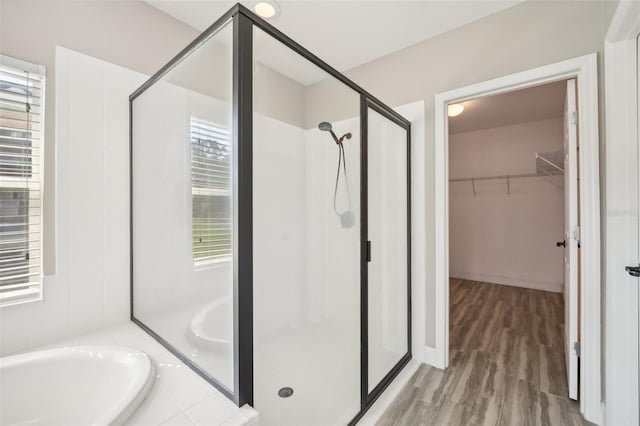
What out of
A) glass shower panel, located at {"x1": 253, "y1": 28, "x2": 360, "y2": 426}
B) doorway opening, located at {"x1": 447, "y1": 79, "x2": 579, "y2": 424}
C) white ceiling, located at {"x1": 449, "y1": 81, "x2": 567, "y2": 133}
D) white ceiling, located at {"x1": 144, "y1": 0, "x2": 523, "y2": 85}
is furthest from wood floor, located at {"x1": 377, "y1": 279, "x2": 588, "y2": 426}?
white ceiling, located at {"x1": 144, "y1": 0, "x2": 523, "y2": 85}

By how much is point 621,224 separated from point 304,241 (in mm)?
1590

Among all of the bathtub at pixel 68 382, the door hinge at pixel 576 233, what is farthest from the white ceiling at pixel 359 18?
the bathtub at pixel 68 382

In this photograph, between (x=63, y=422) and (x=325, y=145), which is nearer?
(x=63, y=422)

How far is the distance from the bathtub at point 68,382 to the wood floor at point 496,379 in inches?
53.1

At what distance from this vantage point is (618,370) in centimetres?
144

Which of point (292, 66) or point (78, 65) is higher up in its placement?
point (78, 65)

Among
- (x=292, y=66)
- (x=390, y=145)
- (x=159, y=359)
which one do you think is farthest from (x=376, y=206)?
(x=159, y=359)

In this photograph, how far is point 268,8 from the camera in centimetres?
191

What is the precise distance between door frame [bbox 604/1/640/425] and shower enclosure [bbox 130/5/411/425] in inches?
44.4

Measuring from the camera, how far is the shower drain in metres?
1.35

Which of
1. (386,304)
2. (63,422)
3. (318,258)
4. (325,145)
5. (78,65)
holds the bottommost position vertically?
(63,422)

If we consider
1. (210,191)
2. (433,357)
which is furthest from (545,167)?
(210,191)

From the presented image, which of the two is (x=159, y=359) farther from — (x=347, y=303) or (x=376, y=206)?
(x=376, y=206)

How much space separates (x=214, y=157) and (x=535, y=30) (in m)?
2.12
